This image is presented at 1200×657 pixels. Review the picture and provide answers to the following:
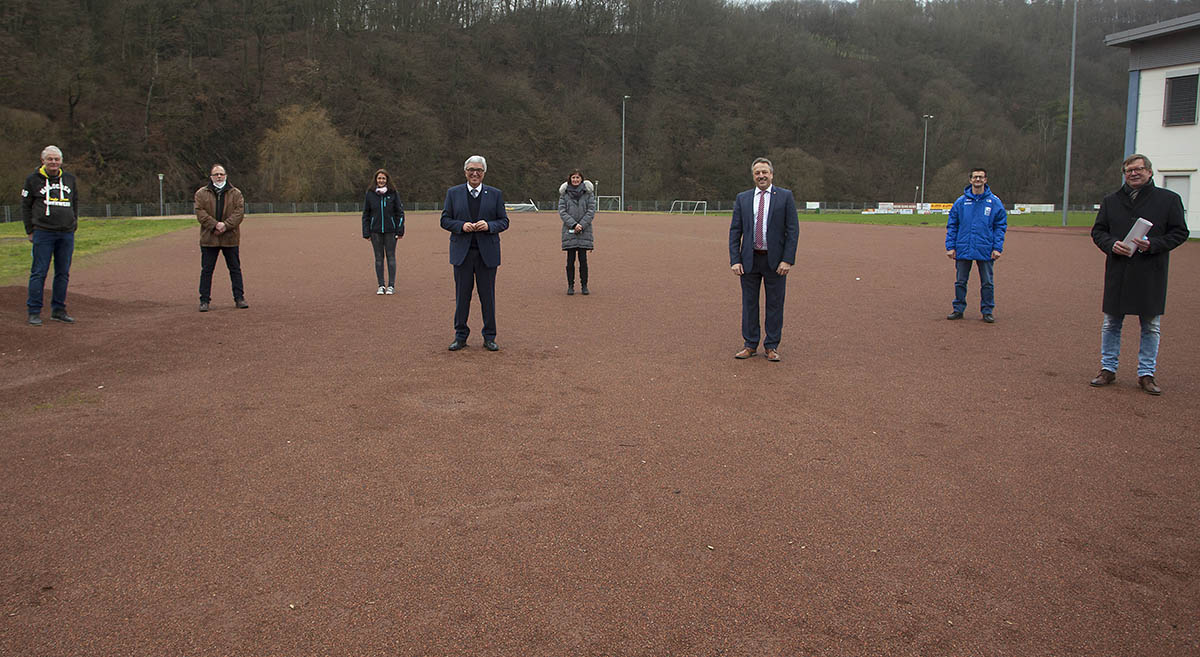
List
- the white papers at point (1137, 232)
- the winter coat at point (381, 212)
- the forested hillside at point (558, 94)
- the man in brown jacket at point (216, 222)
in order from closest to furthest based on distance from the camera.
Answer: the white papers at point (1137, 232) → the man in brown jacket at point (216, 222) → the winter coat at point (381, 212) → the forested hillside at point (558, 94)

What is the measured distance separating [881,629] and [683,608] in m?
0.81

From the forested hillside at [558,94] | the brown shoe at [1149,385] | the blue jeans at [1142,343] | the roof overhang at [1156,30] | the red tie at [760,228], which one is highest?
the forested hillside at [558,94]

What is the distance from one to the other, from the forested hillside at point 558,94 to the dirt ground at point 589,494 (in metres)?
58.0

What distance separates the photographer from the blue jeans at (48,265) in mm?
10125

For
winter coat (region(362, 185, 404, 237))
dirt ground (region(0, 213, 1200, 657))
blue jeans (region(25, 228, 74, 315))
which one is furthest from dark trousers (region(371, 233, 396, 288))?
blue jeans (region(25, 228, 74, 315))

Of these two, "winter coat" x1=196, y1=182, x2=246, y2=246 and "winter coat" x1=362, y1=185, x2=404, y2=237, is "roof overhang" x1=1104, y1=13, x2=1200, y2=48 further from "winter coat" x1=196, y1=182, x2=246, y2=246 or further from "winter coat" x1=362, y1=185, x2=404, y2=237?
"winter coat" x1=196, y1=182, x2=246, y2=246

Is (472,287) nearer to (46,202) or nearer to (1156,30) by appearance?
(46,202)

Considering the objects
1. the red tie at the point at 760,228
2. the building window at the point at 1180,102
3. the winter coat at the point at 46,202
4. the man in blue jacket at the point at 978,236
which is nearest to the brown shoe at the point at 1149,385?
the red tie at the point at 760,228

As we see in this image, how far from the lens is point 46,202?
33.9 ft

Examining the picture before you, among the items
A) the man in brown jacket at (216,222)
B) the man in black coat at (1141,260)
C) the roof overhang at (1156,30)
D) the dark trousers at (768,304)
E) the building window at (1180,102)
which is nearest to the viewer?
the man in black coat at (1141,260)

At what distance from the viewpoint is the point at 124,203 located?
6788cm

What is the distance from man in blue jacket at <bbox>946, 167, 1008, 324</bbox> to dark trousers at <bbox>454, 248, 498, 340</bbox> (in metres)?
6.21

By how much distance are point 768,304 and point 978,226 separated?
4.11 metres

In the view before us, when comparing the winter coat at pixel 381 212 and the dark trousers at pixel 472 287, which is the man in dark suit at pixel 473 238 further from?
the winter coat at pixel 381 212
